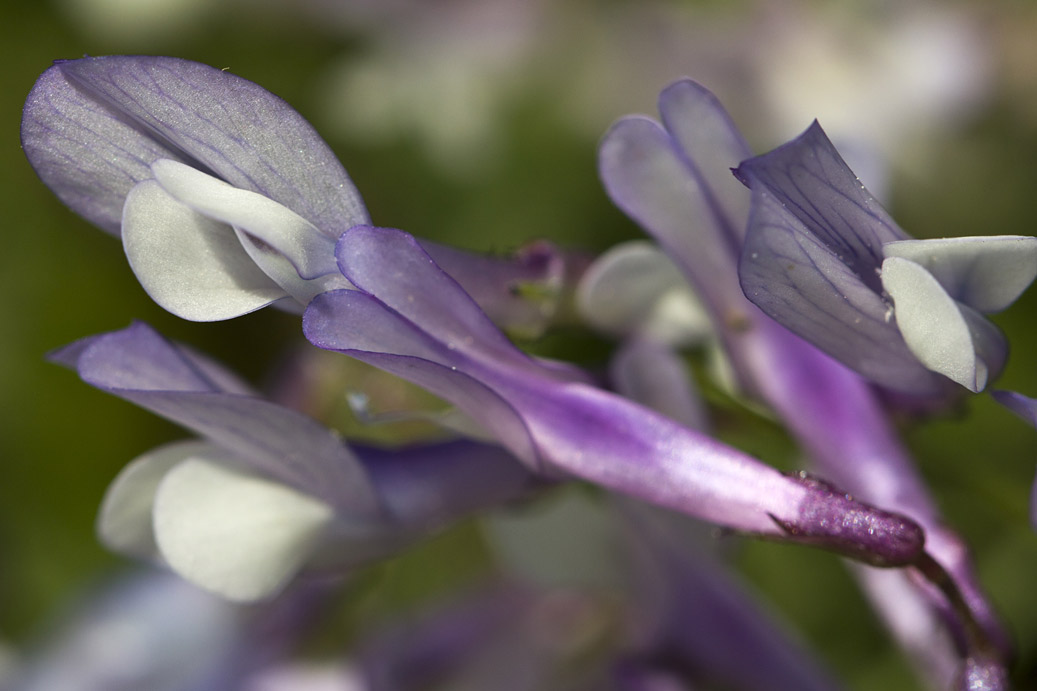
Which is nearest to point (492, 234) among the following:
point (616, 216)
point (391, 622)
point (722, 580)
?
point (616, 216)

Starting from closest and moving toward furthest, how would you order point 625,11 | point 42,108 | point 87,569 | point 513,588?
1. point 42,108
2. point 513,588
3. point 87,569
4. point 625,11

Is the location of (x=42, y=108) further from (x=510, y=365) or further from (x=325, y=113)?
(x=325, y=113)

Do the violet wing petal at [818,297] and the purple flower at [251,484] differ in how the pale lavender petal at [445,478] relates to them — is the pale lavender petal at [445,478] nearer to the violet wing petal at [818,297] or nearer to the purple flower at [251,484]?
the purple flower at [251,484]

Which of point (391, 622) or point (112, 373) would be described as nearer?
point (112, 373)

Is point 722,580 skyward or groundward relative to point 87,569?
skyward

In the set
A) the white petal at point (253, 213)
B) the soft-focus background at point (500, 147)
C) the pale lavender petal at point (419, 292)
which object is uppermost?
the white petal at point (253, 213)

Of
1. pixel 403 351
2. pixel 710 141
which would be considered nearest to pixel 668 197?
pixel 710 141

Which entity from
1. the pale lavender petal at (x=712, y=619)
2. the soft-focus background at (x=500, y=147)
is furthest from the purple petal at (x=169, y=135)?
the soft-focus background at (x=500, y=147)

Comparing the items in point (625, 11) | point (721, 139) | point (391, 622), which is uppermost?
point (721, 139)
